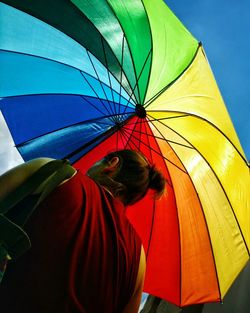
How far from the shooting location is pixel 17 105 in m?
4.99

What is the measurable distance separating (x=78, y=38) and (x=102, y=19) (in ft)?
1.29

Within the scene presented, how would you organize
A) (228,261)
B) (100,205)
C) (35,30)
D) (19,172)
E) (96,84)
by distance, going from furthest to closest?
1. (96,84)
2. (35,30)
3. (228,261)
4. (100,205)
5. (19,172)

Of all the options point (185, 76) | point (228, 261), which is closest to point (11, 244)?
point (185, 76)

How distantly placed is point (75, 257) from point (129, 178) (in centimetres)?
60

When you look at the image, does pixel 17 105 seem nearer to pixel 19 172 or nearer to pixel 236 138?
pixel 236 138

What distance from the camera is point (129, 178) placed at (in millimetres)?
1947

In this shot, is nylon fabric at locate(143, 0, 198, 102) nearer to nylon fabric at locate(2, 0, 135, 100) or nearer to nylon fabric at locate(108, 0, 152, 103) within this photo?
nylon fabric at locate(108, 0, 152, 103)

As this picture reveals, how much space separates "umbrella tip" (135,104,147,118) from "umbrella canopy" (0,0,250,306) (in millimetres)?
10

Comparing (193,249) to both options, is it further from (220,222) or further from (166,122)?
(166,122)

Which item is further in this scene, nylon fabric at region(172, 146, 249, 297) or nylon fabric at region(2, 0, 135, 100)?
nylon fabric at region(172, 146, 249, 297)

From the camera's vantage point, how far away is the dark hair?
1912 mm

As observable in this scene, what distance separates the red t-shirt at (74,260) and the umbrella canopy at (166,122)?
7.15 feet

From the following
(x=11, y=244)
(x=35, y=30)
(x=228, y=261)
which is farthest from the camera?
(x=35, y=30)

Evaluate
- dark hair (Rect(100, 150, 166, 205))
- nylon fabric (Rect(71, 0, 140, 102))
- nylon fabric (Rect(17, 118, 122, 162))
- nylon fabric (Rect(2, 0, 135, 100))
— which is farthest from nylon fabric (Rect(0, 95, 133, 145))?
dark hair (Rect(100, 150, 166, 205))
